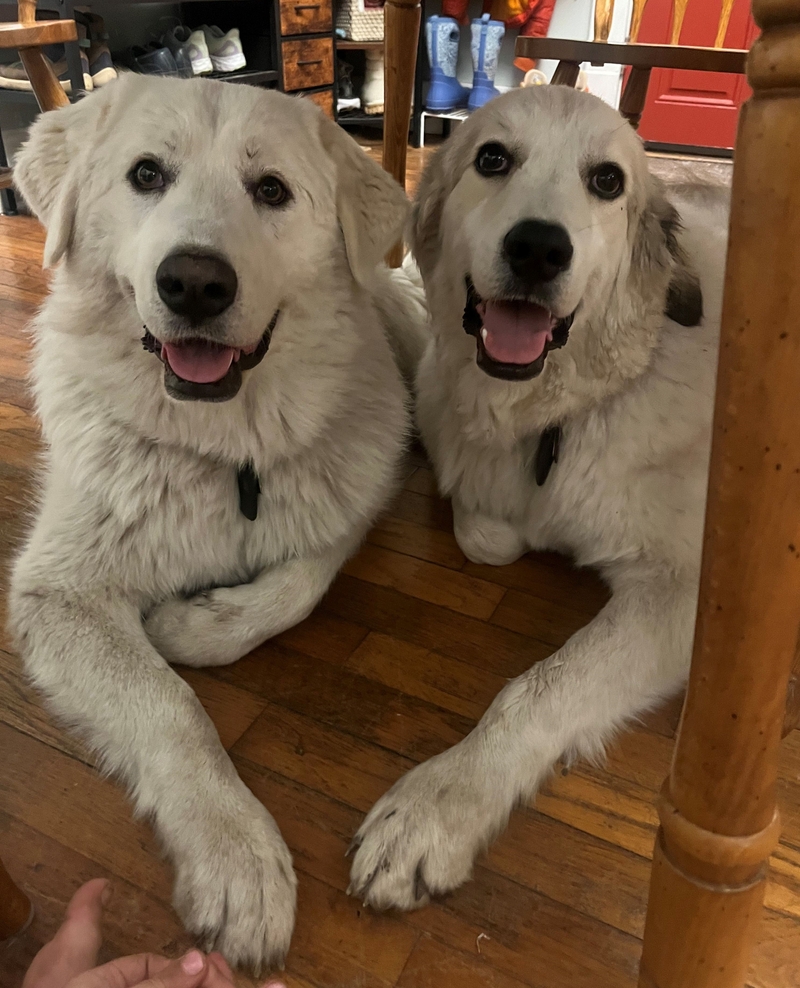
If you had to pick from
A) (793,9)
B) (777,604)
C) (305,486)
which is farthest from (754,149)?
(305,486)

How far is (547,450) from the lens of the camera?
1.58m

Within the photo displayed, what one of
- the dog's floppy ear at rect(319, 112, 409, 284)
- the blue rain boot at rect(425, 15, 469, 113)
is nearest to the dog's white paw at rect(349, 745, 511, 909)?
the dog's floppy ear at rect(319, 112, 409, 284)

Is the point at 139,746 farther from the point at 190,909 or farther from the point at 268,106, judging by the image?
the point at 268,106

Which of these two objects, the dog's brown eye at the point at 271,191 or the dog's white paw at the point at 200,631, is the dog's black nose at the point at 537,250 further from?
the dog's white paw at the point at 200,631

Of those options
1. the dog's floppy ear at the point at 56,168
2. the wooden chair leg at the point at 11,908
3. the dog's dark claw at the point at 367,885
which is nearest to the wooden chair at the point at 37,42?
the dog's floppy ear at the point at 56,168

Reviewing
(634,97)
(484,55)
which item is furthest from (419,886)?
(484,55)

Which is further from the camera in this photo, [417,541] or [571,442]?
[417,541]

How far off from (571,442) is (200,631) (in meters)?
0.80

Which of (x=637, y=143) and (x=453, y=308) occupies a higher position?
(x=637, y=143)

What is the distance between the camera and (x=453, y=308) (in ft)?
5.02

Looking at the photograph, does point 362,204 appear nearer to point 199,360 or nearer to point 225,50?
point 199,360

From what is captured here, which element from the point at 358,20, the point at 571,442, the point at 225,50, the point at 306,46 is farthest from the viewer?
the point at 358,20

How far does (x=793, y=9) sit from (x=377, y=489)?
119 cm

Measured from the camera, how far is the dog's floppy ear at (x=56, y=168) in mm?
1373
